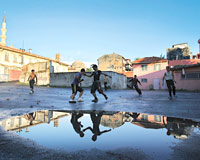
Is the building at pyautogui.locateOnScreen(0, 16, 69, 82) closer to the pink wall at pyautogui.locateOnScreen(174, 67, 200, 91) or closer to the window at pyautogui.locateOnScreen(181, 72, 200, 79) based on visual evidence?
the pink wall at pyautogui.locateOnScreen(174, 67, 200, 91)

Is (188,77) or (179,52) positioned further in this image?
(179,52)

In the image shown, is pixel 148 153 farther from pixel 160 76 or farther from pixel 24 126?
pixel 160 76

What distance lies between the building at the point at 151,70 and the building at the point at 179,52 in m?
17.8

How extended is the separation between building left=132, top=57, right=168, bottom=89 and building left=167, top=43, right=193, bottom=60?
17.8m

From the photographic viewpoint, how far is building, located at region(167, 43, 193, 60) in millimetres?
45562

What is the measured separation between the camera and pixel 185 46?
1848 inches

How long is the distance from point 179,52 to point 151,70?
2150 centimetres

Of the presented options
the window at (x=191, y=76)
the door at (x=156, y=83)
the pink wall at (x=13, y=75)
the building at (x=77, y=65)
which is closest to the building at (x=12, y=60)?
the pink wall at (x=13, y=75)

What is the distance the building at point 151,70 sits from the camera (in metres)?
31.0

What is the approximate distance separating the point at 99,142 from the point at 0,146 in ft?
4.31

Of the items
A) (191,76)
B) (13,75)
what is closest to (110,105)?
(191,76)

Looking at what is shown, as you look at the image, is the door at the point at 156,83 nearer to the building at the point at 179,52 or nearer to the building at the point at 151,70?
the building at the point at 151,70

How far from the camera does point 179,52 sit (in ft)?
154

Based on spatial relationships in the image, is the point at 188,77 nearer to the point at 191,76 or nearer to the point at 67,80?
the point at 191,76
